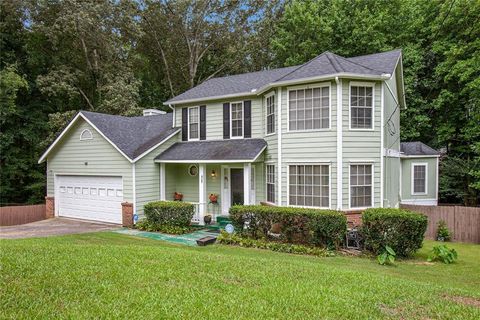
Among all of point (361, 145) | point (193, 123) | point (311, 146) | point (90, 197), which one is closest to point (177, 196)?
point (193, 123)

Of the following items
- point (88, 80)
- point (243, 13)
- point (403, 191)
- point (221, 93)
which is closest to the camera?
point (221, 93)

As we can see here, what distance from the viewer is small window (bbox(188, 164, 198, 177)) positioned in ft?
50.9

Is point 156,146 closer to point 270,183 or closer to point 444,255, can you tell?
point 270,183

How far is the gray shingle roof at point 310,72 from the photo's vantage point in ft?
37.6

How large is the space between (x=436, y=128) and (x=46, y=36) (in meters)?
25.9

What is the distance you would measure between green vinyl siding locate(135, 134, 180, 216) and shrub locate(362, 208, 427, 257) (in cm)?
923

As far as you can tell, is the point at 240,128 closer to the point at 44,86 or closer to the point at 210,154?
the point at 210,154

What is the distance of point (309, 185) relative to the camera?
11.8 meters

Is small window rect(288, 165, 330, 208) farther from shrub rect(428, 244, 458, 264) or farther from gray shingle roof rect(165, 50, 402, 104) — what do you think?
shrub rect(428, 244, 458, 264)

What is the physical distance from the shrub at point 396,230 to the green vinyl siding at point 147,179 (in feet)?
30.3

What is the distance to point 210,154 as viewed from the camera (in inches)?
551

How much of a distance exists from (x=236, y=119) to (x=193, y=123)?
2415mm

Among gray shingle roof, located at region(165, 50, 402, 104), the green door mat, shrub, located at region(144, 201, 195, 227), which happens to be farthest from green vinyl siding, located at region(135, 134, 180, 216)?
gray shingle roof, located at region(165, 50, 402, 104)

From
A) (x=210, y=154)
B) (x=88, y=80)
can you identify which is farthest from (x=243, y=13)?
(x=210, y=154)
